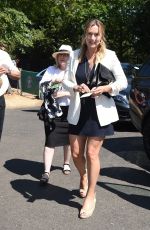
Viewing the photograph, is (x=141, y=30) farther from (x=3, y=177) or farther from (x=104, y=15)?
(x=3, y=177)

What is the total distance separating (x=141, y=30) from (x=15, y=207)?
87.1ft

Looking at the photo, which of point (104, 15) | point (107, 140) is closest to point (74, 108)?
point (107, 140)

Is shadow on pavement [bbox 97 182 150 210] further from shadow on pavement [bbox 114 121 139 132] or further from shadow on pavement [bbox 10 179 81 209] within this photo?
shadow on pavement [bbox 114 121 139 132]

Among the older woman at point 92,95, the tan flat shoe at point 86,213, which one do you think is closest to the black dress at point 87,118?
the older woman at point 92,95

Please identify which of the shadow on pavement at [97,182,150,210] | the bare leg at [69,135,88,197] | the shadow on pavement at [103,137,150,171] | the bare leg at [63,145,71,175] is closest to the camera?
the bare leg at [69,135,88,197]

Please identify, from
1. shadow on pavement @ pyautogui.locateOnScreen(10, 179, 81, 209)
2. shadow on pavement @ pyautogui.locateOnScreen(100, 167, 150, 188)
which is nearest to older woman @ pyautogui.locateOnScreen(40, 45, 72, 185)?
shadow on pavement @ pyautogui.locateOnScreen(10, 179, 81, 209)

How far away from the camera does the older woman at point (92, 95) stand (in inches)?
199

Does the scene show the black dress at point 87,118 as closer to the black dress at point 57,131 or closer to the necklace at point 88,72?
the necklace at point 88,72

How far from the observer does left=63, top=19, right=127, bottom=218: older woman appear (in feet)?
16.6

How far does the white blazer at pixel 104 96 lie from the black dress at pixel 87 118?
0.14ft

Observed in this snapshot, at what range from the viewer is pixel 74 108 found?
517 centimetres

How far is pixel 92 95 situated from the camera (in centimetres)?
496

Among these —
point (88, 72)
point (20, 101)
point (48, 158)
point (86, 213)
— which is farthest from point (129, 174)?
point (20, 101)

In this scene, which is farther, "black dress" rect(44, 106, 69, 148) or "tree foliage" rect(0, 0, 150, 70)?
"tree foliage" rect(0, 0, 150, 70)
